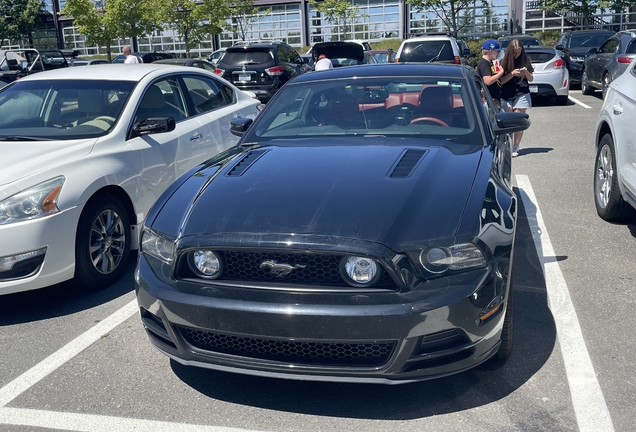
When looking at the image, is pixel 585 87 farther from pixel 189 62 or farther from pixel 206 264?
pixel 206 264

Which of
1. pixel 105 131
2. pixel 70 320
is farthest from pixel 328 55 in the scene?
pixel 70 320

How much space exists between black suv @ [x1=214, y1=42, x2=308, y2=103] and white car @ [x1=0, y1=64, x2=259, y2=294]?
965cm

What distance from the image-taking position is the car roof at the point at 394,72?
499 cm

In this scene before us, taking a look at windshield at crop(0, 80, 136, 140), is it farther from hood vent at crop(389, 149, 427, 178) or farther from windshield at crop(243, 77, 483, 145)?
hood vent at crop(389, 149, 427, 178)

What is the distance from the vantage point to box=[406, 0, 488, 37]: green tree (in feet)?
123

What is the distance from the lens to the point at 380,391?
3451mm

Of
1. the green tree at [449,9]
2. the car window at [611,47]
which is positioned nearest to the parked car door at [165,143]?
the car window at [611,47]

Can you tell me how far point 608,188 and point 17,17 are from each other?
4868 cm

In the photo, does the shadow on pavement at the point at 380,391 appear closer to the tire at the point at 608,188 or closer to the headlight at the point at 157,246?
the headlight at the point at 157,246

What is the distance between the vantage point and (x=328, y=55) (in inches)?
749

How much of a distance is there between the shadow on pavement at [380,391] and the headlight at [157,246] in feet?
2.34

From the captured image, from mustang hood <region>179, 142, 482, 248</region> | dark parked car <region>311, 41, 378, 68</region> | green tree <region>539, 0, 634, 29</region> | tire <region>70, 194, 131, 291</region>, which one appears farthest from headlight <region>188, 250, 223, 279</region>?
green tree <region>539, 0, 634, 29</region>

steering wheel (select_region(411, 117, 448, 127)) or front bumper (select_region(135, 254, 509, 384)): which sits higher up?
steering wheel (select_region(411, 117, 448, 127))

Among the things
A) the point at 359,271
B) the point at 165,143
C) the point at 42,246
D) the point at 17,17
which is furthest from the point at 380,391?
the point at 17,17
